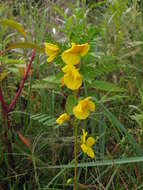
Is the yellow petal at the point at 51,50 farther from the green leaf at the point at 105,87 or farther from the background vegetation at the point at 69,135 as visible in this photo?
the green leaf at the point at 105,87

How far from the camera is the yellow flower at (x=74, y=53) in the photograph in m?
0.76

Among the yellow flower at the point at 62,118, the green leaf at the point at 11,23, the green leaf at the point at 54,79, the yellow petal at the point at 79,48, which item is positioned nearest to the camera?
the yellow petal at the point at 79,48

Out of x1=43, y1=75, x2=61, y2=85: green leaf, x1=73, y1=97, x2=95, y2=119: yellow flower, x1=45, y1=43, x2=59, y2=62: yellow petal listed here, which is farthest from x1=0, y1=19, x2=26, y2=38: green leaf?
x1=73, y1=97, x2=95, y2=119: yellow flower

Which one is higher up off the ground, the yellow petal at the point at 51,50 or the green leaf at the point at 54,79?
the yellow petal at the point at 51,50

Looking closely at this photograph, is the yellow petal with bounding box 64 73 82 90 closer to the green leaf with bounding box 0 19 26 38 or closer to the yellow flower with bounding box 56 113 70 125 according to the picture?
Answer: the yellow flower with bounding box 56 113 70 125

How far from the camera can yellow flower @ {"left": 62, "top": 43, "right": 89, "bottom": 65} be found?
2.49ft

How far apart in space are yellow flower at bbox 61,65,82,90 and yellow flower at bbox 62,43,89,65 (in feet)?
0.05

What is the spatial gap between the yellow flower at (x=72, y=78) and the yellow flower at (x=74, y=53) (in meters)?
0.02

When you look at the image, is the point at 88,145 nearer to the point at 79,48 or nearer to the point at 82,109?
the point at 82,109

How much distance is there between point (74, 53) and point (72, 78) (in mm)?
62

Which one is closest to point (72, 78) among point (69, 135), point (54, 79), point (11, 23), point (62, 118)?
point (62, 118)

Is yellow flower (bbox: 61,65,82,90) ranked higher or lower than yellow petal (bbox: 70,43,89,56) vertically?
lower

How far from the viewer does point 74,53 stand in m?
0.77

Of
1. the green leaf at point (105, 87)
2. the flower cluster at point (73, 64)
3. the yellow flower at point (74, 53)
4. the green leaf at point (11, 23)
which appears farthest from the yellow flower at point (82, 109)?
the green leaf at point (11, 23)
